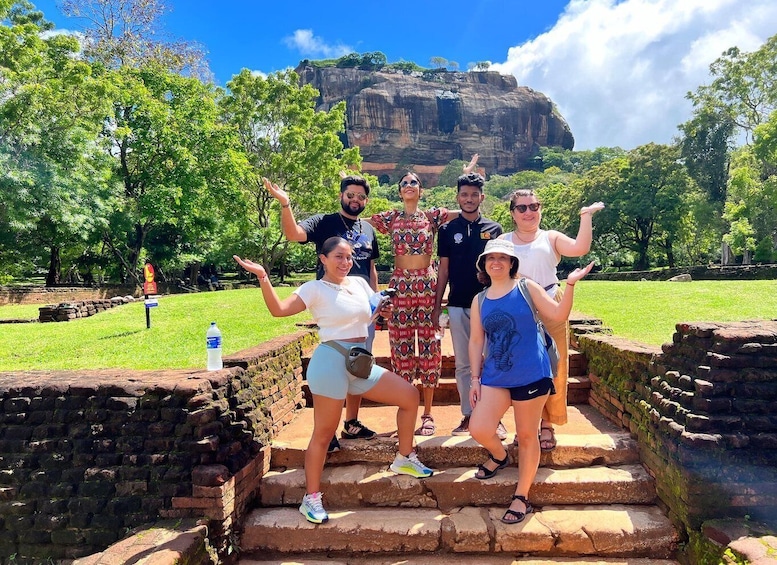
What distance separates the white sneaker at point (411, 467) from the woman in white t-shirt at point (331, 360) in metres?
0.28

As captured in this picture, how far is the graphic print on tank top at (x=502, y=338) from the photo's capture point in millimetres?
3031

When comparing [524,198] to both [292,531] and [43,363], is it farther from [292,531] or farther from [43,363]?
[43,363]

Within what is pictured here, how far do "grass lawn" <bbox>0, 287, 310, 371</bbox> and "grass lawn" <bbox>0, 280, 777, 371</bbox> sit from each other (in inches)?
0.5

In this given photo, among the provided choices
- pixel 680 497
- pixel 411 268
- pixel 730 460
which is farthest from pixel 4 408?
pixel 730 460

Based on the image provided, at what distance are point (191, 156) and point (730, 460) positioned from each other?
66.9ft

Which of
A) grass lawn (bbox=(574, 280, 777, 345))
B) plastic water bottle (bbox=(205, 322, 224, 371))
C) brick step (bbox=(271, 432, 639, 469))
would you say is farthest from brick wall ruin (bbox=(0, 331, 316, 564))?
grass lawn (bbox=(574, 280, 777, 345))

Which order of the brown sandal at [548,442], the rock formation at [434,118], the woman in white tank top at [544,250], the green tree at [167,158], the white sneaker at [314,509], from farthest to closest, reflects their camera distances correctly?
1. the rock formation at [434,118]
2. the green tree at [167,158]
3. the brown sandal at [548,442]
4. the woman in white tank top at [544,250]
5. the white sneaker at [314,509]

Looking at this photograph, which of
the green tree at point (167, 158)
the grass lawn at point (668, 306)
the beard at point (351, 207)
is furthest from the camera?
the green tree at point (167, 158)

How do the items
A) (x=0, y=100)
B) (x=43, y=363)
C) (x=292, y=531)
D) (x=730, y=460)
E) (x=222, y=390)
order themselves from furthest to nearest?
(x=0, y=100) < (x=43, y=363) < (x=222, y=390) < (x=292, y=531) < (x=730, y=460)

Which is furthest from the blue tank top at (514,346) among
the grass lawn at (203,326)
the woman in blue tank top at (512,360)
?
the grass lawn at (203,326)

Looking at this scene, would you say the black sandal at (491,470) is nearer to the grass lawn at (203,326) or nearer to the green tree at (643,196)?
the grass lawn at (203,326)

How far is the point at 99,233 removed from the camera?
65.1 feet

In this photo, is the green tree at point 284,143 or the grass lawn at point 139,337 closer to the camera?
the grass lawn at point 139,337

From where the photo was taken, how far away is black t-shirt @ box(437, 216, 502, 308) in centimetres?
373
